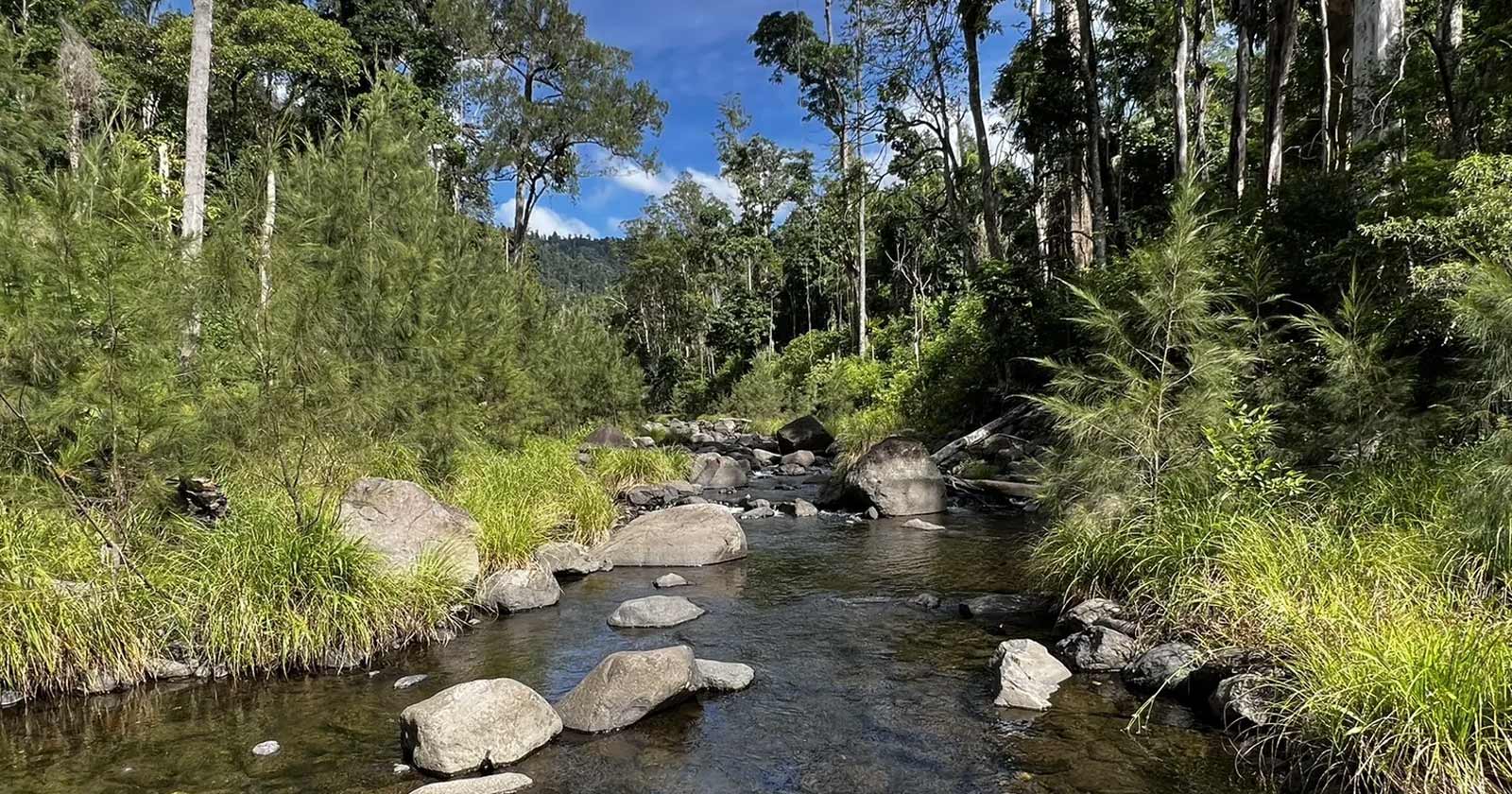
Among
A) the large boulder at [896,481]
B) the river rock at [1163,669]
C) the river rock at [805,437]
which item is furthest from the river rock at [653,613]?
the river rock at [805,437]

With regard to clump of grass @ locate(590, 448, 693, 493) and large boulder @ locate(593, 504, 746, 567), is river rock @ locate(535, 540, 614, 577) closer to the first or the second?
large boulder @ locate(593, 504, 746, 567)

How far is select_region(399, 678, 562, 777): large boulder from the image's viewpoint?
5684mm

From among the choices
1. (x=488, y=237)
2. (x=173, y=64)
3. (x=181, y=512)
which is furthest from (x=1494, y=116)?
(x=173, y=64)

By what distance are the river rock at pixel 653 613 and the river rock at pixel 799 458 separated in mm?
15743

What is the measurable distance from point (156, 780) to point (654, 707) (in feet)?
11.4

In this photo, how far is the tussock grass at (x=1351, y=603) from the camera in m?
4.58

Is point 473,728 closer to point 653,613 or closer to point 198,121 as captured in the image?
point 653,613

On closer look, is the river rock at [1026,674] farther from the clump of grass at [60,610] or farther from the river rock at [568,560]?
the clump of grass at [60,610]

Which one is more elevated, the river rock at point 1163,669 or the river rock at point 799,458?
the river rock at point 799,458

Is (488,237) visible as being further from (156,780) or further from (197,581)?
(156,780)

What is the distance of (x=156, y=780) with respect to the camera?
555 centimetres

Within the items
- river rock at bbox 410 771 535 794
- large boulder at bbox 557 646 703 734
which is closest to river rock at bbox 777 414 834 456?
large boulder at bbox 557 646 703 734

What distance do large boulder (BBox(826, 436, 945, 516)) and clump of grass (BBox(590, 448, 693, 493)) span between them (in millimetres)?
4648

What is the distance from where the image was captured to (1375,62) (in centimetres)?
1359
